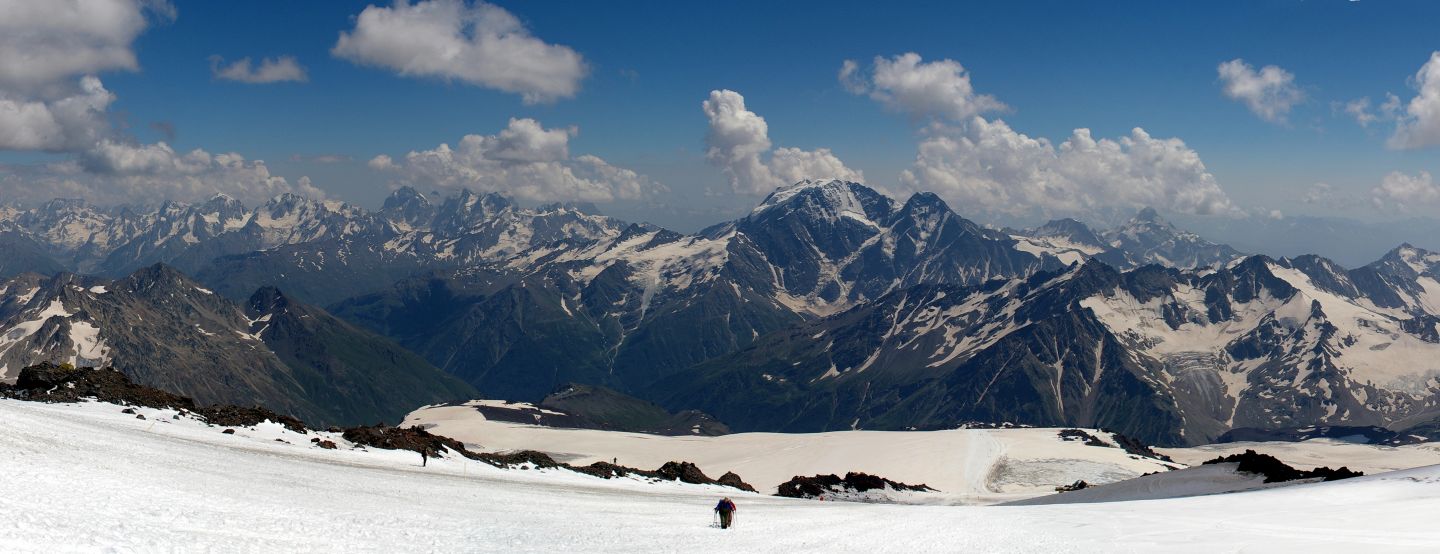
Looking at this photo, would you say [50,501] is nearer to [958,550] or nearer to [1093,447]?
[958,550]

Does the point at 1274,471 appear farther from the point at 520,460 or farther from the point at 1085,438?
the point at 1085,438

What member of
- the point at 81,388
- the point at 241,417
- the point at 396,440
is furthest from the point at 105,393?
the point at 396,440

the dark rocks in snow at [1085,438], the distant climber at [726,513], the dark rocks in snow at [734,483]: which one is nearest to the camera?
the distant climber at [726,513]

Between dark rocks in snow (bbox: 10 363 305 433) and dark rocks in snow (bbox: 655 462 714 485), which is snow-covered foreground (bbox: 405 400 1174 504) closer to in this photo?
dark rocks in snow (bbox: 655 462 714 485)

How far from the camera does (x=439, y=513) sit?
32844 millimetres

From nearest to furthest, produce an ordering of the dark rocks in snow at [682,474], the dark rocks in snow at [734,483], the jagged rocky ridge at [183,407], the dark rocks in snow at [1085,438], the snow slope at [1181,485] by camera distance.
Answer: the jagged rocky ridge at [183,407], the snow slope at [1181,485], the dark rocks in snow at [682,474], the dark rocks in snow at [734,483], the dark rocks in snow at [1085,438]

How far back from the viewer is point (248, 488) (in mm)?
32125

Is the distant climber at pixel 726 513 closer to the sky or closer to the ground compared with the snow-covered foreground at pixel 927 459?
closer to the sky

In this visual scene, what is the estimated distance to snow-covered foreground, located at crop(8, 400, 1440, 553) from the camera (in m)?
24.4

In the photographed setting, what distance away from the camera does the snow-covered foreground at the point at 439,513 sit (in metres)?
24.4

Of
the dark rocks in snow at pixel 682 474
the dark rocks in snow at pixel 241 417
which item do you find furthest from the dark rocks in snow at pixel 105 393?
the dark rocks in snow at pixel 682 474

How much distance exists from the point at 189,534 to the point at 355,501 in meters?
10.1

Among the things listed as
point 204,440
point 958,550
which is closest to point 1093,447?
point 958,550

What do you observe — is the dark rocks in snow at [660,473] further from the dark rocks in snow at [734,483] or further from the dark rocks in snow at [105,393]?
the dark rocks in snow at [105,393]
